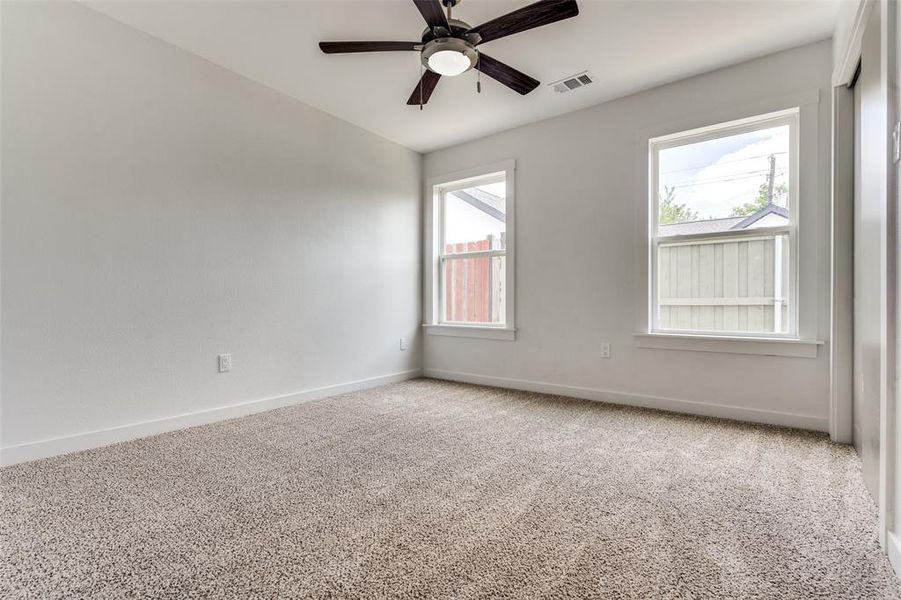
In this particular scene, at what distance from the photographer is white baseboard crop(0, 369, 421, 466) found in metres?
2.20

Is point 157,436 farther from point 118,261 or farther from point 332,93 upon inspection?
point 332,93

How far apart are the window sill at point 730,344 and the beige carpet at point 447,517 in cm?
51

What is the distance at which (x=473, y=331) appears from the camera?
4293 millimetres

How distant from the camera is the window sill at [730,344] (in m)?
2.72

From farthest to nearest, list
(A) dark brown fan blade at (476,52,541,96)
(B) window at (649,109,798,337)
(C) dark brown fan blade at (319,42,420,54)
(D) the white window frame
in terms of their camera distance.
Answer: (D) the white window frame, (B) window at (649,109,798,337), (A) dark brown fan blade at (476,52,541,96), (C) dark brown fan blade at (319,42,420,54)

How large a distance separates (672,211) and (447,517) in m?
2.80

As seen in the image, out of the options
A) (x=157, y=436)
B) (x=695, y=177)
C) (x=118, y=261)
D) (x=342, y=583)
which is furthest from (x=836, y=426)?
(x=118, y=261)

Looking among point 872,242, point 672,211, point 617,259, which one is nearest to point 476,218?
point 617,259

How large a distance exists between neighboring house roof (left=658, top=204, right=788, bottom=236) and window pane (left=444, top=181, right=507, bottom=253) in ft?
4.83

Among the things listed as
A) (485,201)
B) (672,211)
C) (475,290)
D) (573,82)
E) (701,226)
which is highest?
(573,82)

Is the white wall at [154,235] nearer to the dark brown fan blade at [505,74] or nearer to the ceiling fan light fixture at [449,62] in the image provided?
the ceiling fan light fixture at [449,62]

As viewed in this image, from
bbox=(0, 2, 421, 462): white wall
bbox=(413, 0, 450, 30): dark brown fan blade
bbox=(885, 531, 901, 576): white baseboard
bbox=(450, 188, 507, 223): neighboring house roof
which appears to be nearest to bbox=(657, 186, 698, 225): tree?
bbox=(450, 188, 507, 223): neighboring house roof

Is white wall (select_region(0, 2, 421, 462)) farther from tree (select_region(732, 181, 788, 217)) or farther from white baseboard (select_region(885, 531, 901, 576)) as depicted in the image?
white baseboard (select_region(885, 531, 901, 576))

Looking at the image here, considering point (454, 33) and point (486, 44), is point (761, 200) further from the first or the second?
point (454, 33)
